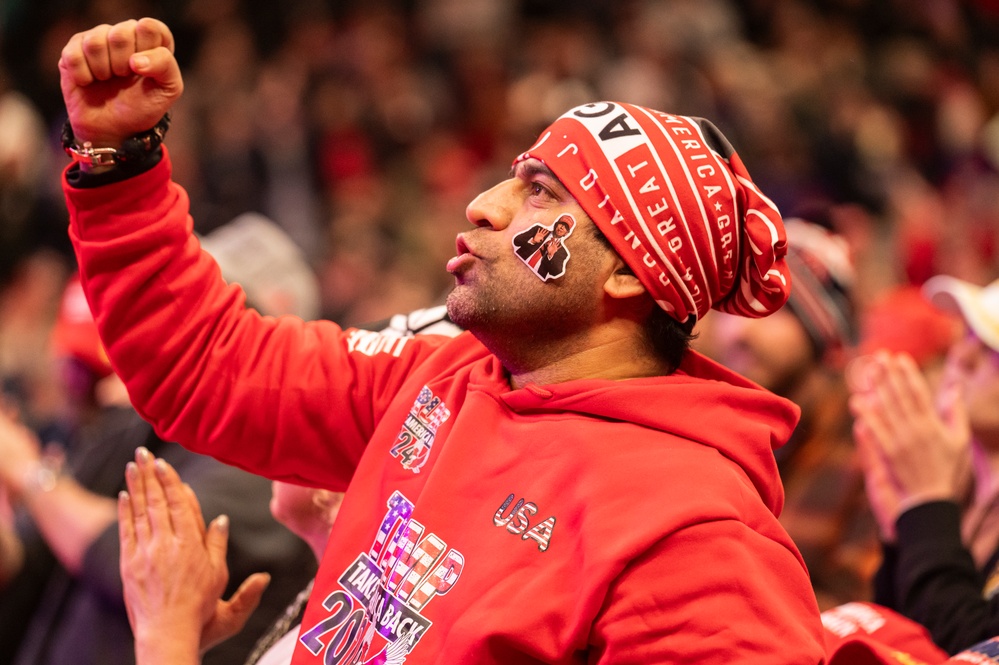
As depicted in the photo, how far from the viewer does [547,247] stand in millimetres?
1731

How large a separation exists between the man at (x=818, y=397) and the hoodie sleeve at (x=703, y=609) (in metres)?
1.74

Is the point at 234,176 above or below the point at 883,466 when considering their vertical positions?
below

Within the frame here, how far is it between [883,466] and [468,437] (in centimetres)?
111

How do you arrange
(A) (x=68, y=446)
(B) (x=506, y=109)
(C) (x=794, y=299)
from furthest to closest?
(B) (x=506, y=109)
(A) (x=68, y=446)
(C) (x=794, y=299)

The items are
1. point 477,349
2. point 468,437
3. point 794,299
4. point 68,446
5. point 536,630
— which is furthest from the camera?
point 68,446

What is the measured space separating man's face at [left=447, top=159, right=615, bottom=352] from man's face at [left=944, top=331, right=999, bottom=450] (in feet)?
4.10

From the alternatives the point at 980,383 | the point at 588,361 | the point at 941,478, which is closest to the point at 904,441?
the point at 941,478

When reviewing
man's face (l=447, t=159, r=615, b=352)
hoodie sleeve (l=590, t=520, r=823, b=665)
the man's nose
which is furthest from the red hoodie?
the man's nose

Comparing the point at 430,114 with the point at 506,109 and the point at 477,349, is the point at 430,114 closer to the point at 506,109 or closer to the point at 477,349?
the point at 506,109

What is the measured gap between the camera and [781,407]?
5.67 ft

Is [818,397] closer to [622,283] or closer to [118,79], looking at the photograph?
[622,283]

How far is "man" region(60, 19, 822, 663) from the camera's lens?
1465 millimetres

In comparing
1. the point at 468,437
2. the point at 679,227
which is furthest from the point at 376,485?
the point at 679,227

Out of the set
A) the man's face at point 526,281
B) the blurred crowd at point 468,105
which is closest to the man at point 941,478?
the man's face at point 526,281
